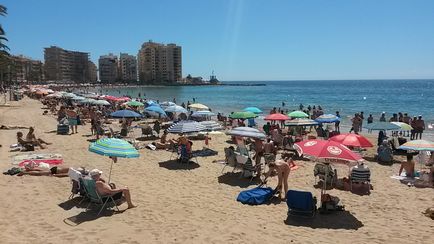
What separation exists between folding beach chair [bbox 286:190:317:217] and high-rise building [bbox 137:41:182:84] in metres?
162

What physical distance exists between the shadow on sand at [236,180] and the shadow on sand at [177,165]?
1440mm

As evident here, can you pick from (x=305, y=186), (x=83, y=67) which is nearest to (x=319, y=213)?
(x=305, y=186)

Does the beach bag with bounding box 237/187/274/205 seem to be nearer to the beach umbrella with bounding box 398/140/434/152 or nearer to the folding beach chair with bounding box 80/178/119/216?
the folding beach chair with bounding box 80/178/119/216

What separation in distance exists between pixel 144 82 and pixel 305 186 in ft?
536

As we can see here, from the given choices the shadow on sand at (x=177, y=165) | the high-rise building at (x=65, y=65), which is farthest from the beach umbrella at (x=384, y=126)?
the high-rise building at (x=65, y=65)

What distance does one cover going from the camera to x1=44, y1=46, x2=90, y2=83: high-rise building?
565ft

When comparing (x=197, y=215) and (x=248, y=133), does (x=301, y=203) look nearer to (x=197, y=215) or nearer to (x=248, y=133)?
(x=197, y=215)

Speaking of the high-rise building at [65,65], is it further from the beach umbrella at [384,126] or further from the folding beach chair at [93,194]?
the folding beach chair at [93,194]

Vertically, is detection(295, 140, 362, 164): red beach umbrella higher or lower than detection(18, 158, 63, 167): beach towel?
higher

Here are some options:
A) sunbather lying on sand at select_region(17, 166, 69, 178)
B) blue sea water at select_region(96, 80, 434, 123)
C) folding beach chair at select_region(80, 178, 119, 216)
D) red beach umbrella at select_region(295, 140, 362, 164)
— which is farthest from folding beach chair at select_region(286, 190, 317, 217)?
blue sea water at select_region(96, 80, 434, 123)

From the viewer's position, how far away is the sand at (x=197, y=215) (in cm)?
656

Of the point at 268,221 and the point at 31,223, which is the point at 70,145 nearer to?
the point at 31,223

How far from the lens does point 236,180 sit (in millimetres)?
10430

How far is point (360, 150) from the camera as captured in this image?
15016mm
